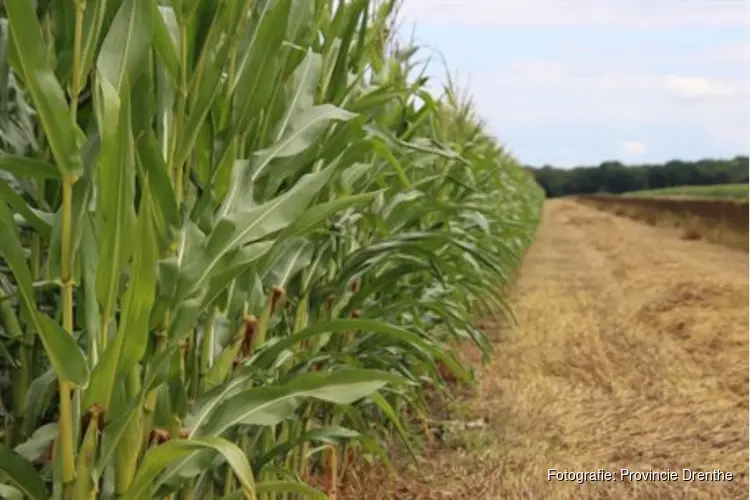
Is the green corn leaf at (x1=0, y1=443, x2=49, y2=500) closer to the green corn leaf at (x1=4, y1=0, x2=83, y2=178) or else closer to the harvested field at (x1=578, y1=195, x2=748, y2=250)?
the green corn leaf at (x1=4, y1=0, x2=83, y2=178)

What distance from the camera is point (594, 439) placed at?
330cm

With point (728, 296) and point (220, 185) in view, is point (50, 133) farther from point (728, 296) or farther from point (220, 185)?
point (728, 296)

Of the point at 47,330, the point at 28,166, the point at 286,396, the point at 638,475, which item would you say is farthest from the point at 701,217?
the point at 47,330

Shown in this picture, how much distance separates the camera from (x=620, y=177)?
2383 inches

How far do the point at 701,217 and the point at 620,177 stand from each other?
140 feet

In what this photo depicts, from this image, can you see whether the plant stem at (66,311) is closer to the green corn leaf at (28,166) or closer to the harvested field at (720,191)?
the green corn leaf at (28,166)

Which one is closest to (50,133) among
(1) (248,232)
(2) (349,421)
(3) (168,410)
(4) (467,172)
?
(1) (248,232)

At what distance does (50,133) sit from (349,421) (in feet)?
5.67

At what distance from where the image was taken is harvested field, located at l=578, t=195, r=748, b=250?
50.1ft

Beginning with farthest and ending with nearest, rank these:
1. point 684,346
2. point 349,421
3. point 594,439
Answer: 1. point 684,346
2. point 594,439
3. point 349,421

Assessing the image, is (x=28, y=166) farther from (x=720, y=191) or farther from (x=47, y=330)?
(x=720, y=191)

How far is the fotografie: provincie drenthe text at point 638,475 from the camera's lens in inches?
112

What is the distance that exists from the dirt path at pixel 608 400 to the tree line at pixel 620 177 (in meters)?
46.3

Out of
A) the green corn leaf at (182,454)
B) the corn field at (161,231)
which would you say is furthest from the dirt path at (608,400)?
the green corn leaf at (182,454)
